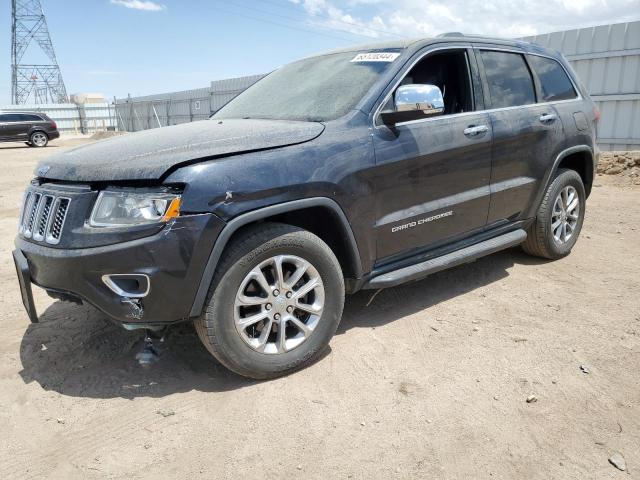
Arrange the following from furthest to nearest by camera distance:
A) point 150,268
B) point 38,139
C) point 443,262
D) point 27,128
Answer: point 38,139 → point 27,128 → point 443,262 → point 150,268

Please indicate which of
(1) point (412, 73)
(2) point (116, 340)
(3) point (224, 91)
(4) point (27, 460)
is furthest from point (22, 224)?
(3) point (224, 91)

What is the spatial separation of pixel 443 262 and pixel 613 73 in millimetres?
9565

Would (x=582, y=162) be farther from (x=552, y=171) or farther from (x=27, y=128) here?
Answer: (x=27, y=128)

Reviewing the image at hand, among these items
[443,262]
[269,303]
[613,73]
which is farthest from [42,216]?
[613,73]

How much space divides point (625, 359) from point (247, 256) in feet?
7.60

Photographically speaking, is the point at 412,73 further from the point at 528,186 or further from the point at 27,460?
the point at 27,460

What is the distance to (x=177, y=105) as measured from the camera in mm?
29500

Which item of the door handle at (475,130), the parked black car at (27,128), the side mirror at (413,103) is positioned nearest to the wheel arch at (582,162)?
the door handle at (475,130)

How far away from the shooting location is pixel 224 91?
24469 millimetres

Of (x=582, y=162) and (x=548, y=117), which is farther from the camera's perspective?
(x=582, y=162)

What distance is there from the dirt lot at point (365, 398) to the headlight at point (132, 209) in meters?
0.99

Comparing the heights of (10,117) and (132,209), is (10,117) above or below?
above

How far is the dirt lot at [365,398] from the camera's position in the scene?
93.1 inches

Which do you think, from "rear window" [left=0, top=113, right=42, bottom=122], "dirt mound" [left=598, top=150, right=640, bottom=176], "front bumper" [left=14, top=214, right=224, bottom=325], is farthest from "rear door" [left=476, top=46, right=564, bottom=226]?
"rear window" [left=0, top=113, right=42, bottom=122]
